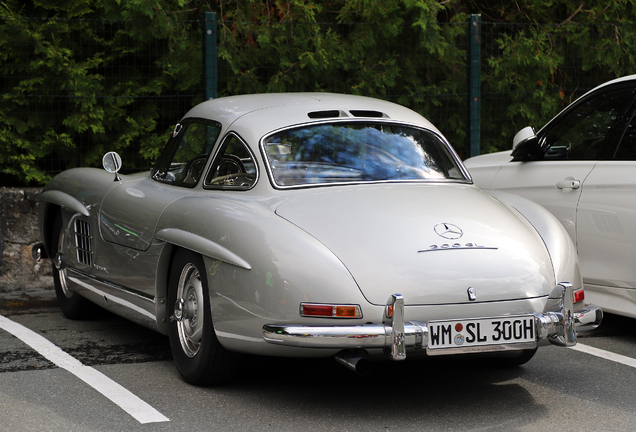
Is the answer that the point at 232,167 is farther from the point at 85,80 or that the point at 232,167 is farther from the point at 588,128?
the point at 85,80

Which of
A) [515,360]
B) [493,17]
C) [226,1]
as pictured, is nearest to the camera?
[515,360]

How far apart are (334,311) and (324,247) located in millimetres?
323

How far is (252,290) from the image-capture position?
13.7 ft

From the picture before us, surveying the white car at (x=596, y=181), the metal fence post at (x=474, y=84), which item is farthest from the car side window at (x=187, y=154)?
the metal fence post at (x=474, y=84)

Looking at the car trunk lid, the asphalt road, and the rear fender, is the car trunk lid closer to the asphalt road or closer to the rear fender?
the rear fender

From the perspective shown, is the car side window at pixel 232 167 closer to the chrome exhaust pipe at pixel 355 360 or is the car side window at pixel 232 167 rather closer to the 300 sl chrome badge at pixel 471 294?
the chrome exhaust pipe at pixel 355 360

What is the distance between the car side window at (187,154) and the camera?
17.6 ft

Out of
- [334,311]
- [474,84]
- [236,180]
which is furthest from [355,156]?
[474,84]

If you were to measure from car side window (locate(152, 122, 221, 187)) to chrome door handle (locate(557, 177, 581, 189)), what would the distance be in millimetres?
2477

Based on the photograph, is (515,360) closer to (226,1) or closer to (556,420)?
(556,420)

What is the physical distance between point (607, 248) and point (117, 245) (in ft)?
10.5

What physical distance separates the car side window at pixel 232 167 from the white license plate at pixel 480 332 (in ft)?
4.74

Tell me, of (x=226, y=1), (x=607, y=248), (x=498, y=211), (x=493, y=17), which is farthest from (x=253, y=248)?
(x=493, y=17)

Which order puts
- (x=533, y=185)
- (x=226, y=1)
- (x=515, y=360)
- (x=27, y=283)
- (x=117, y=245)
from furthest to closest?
(x=226, y=1) < (x=27, y=283) < (x=533, y=185) < (x=117, y=245) < (x=515, y=360)
